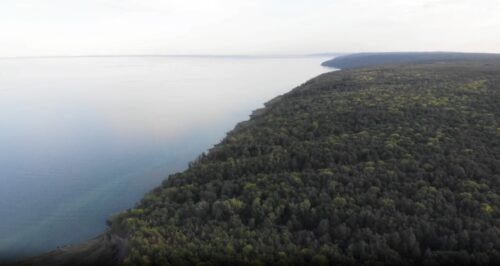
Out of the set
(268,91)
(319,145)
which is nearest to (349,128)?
(319,145)

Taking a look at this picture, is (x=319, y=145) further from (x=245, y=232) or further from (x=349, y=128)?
(x=245, y=232)

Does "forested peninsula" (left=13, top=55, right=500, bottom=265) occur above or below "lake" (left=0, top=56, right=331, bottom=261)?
above

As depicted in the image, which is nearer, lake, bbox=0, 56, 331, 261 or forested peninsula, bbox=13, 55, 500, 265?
forested peninsula, bbox=13, 55, 500, 265

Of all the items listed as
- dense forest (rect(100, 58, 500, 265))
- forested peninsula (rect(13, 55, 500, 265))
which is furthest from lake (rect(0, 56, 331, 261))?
dense forest (rect(100, 58, 500, 265))

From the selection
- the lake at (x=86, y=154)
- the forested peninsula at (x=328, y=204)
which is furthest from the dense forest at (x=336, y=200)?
the lake at (x=86, y=154)

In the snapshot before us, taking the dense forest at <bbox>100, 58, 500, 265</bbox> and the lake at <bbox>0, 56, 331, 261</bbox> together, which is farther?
the lake at <bbox>0, 56, 331, 261</bbox>

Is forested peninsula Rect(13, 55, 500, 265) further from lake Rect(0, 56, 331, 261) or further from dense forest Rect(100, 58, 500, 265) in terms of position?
lake Rect(0, 56, 331, 261)
